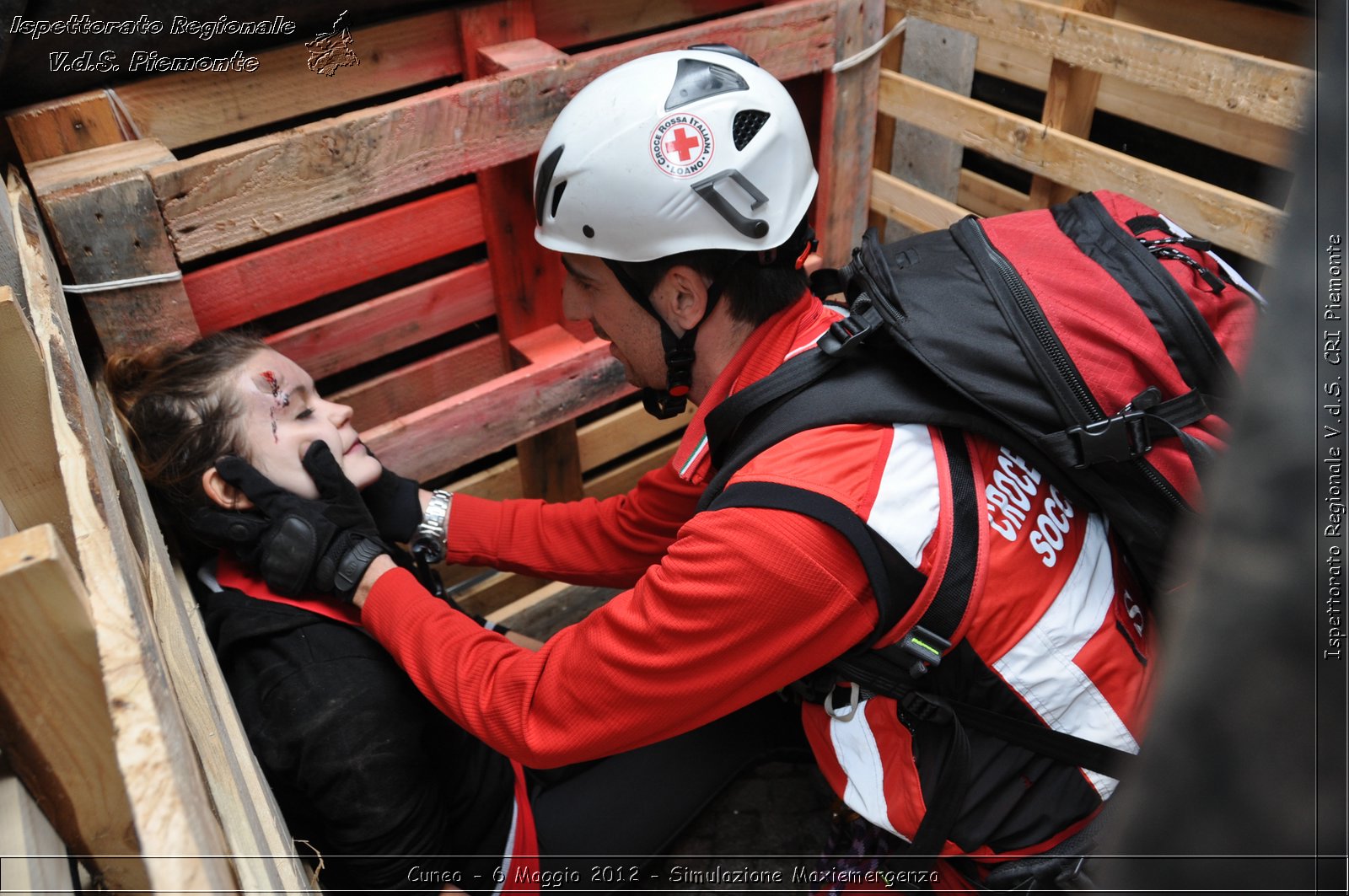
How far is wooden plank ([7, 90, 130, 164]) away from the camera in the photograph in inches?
93.4

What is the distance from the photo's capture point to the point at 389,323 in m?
3.36

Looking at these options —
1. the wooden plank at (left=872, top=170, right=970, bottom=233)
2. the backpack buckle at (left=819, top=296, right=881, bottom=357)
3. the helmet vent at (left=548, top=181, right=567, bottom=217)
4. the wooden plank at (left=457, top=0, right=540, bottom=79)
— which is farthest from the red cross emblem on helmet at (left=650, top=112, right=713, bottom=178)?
the wooden plank at (left=872, top=170, right=970, bottom=233)

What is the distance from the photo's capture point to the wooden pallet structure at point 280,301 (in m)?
1.09

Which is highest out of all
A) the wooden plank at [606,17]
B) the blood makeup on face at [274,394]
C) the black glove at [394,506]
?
the wooden plank at [606,17]

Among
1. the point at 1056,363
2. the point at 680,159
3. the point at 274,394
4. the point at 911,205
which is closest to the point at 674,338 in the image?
the point at 680,159

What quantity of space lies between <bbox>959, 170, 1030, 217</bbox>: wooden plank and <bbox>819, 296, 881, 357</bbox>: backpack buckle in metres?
3.11

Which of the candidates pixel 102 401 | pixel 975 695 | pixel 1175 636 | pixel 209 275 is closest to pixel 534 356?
pixel 209 275

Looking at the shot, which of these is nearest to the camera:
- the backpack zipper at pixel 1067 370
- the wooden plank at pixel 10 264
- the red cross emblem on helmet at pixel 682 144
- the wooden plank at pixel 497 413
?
the wooden plank at pixel 10 264

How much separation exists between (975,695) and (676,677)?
0.71 meters

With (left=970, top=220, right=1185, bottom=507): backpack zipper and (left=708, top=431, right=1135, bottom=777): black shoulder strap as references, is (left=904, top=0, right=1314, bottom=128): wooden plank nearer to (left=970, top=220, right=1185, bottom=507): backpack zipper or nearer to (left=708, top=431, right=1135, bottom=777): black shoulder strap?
(left=970, top=220, right=1185, bottom=507): backpack zipper

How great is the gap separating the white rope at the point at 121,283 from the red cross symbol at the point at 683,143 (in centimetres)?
134

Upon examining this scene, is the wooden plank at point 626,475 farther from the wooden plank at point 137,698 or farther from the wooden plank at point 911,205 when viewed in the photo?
the wooden plank at point 137,698

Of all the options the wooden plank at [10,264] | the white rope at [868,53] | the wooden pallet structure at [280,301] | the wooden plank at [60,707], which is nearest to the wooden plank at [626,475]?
the wooden pallet structure at [280,301]

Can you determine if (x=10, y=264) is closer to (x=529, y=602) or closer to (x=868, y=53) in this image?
(x=529, y=602)
